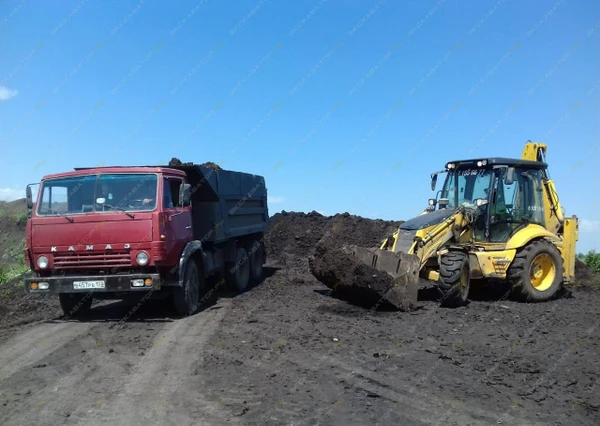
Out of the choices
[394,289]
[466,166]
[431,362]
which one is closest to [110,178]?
[394,289]

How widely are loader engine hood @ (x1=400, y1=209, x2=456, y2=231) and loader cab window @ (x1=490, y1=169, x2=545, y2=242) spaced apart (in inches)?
37.4

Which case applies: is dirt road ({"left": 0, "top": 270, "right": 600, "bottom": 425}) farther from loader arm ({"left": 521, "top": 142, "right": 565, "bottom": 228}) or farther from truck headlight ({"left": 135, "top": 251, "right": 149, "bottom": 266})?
loader arm ({"left": 521, "top": 142, "right": 565, "bottom": 228})

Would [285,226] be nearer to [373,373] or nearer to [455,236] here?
[455,236]

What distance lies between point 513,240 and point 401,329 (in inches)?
149

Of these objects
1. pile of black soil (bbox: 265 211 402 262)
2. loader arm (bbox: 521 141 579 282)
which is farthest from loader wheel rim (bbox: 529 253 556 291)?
pile of black soil (bbox: 265 211 402 262)

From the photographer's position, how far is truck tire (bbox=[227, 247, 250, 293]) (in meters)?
11.8

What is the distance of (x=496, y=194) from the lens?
1028cm

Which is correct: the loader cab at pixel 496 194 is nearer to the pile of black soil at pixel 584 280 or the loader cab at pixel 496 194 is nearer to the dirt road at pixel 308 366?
the dirt road at pixel 308 366

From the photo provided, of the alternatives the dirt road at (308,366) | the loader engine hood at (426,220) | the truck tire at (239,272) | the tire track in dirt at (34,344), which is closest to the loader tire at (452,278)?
the dirt road at (308,366)

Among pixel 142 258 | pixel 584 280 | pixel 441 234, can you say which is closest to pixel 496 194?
pixel 441 234

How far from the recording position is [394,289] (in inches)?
337

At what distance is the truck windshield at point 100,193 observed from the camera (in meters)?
8.56

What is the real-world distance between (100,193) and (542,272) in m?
8.53

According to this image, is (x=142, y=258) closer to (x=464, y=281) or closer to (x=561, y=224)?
(x=464, y=281)
